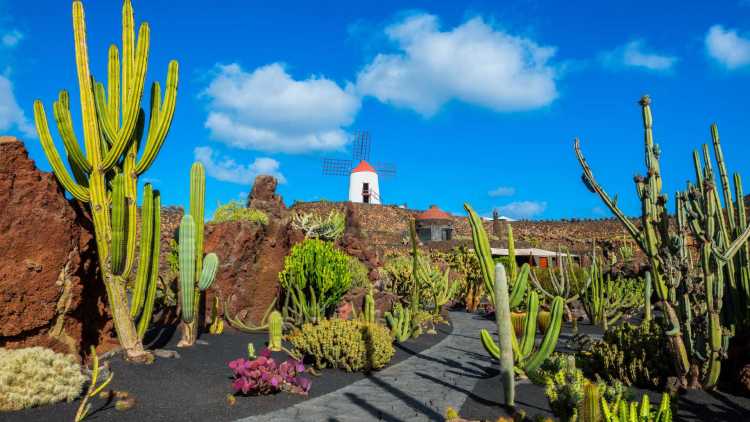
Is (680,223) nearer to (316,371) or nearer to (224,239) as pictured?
(316,371)

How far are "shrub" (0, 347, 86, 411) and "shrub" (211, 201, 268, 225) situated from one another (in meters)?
7.52

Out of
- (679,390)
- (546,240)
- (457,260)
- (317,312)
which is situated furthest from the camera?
(546,240)

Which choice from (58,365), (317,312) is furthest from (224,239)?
(58,365)

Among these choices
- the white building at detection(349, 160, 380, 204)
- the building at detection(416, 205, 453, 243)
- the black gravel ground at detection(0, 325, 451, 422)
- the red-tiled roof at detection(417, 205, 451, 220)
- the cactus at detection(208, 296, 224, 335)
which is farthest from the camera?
the white building at detection(349, 160, 380, 204)

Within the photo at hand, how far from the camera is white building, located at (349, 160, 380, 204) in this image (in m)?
51.4

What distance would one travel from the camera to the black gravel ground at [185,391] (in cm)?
467

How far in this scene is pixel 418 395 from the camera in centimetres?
582

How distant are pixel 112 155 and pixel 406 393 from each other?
4744mm

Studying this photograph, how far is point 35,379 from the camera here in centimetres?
475

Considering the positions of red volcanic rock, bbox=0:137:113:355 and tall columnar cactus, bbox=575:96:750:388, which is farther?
red volcanic rock, bbox=0:137:113:355

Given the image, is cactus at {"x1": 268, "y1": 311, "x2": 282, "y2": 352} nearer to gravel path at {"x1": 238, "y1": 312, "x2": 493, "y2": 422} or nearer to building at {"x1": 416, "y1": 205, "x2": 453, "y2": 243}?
gravel path at {"x1": 238, "y1": 312, "x2": 493, "y2": 422}

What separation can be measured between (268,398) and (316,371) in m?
1.42

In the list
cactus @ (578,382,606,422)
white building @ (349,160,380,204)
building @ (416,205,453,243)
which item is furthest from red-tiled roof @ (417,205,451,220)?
cactus @ (578,382,606,422)

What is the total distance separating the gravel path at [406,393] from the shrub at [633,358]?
4.99 feet
